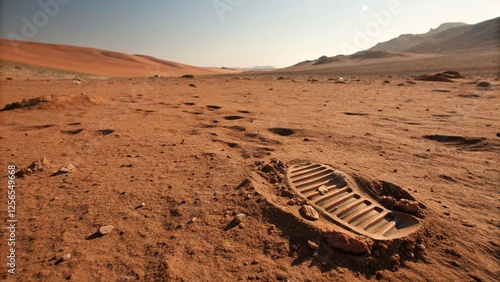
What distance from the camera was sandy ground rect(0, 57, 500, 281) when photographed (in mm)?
1556

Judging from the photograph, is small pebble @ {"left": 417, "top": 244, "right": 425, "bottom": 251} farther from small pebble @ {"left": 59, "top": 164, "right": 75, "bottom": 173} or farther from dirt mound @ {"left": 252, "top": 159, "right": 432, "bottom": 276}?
small pebble @ {"left": 59, "top": 164, "right": 75, "bottom": 173}

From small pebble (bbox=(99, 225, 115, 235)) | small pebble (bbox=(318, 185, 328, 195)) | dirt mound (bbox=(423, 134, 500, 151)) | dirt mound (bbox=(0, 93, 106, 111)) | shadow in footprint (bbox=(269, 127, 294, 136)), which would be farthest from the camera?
dirt mound (bbox=(0, 93, 106, 111))

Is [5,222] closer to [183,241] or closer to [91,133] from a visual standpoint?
[183,241]

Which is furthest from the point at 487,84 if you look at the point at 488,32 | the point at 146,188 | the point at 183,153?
the point at 488,32

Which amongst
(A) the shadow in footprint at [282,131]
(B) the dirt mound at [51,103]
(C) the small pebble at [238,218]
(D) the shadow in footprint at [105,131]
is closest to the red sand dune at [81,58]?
(B) the dirt mound at [51,103]

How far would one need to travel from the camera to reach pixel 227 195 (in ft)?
7.07

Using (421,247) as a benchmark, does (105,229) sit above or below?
above

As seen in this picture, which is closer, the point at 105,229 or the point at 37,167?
the point at 105,229

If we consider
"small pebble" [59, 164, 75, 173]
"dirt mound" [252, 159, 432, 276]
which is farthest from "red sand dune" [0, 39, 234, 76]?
"dirt mound" [252, 159, 432, 276]

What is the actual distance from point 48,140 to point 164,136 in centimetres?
138

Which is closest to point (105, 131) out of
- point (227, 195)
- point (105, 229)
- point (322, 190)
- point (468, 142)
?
point (105, 229)

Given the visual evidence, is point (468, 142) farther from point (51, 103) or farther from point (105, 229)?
point (51, 103)

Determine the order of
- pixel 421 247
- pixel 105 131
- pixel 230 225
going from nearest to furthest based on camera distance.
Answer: pixel 421 247, pixel 230 225, pixel 105 131

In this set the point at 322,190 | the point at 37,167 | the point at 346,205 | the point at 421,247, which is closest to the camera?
the point at 421,247
